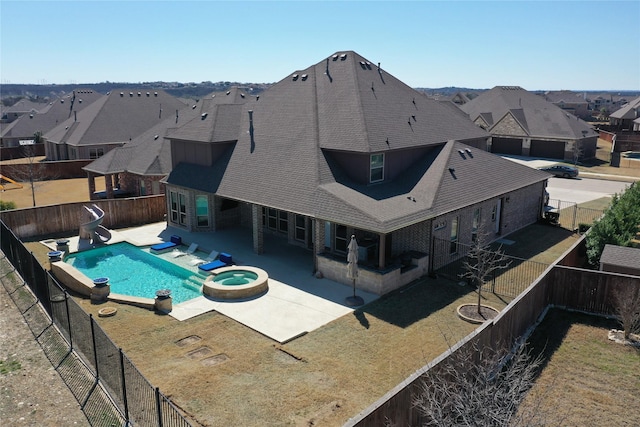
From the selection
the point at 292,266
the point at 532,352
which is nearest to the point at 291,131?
the point at 292,266

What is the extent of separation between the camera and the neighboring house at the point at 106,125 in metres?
52.5

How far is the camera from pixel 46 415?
11.9m

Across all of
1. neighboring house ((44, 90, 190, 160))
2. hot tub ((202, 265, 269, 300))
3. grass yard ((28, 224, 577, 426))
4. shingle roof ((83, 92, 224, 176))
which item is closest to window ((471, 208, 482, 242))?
grass yard ((28, 224, 577, 426))

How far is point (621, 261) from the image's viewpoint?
19.0 m

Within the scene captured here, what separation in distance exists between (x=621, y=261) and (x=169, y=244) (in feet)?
70.6

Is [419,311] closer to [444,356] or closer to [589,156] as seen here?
[444,356]

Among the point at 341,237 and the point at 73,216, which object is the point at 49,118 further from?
the point at 341,237

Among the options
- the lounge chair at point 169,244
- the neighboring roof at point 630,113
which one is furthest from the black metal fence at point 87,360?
the neighboring roof at point 630,113

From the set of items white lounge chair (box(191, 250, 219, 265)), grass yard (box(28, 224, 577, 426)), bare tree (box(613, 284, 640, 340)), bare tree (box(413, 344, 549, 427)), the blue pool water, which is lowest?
the blue pool water

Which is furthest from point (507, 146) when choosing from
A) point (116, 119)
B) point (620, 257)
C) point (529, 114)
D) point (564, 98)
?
point (564, 98)

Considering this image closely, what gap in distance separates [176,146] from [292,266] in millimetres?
12948

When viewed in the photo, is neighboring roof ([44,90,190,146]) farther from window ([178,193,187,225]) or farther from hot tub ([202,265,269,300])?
hot tub ([202,265,269,300])

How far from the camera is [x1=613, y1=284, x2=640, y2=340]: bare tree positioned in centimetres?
1584

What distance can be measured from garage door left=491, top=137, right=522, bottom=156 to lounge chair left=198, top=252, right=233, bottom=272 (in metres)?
50.0
